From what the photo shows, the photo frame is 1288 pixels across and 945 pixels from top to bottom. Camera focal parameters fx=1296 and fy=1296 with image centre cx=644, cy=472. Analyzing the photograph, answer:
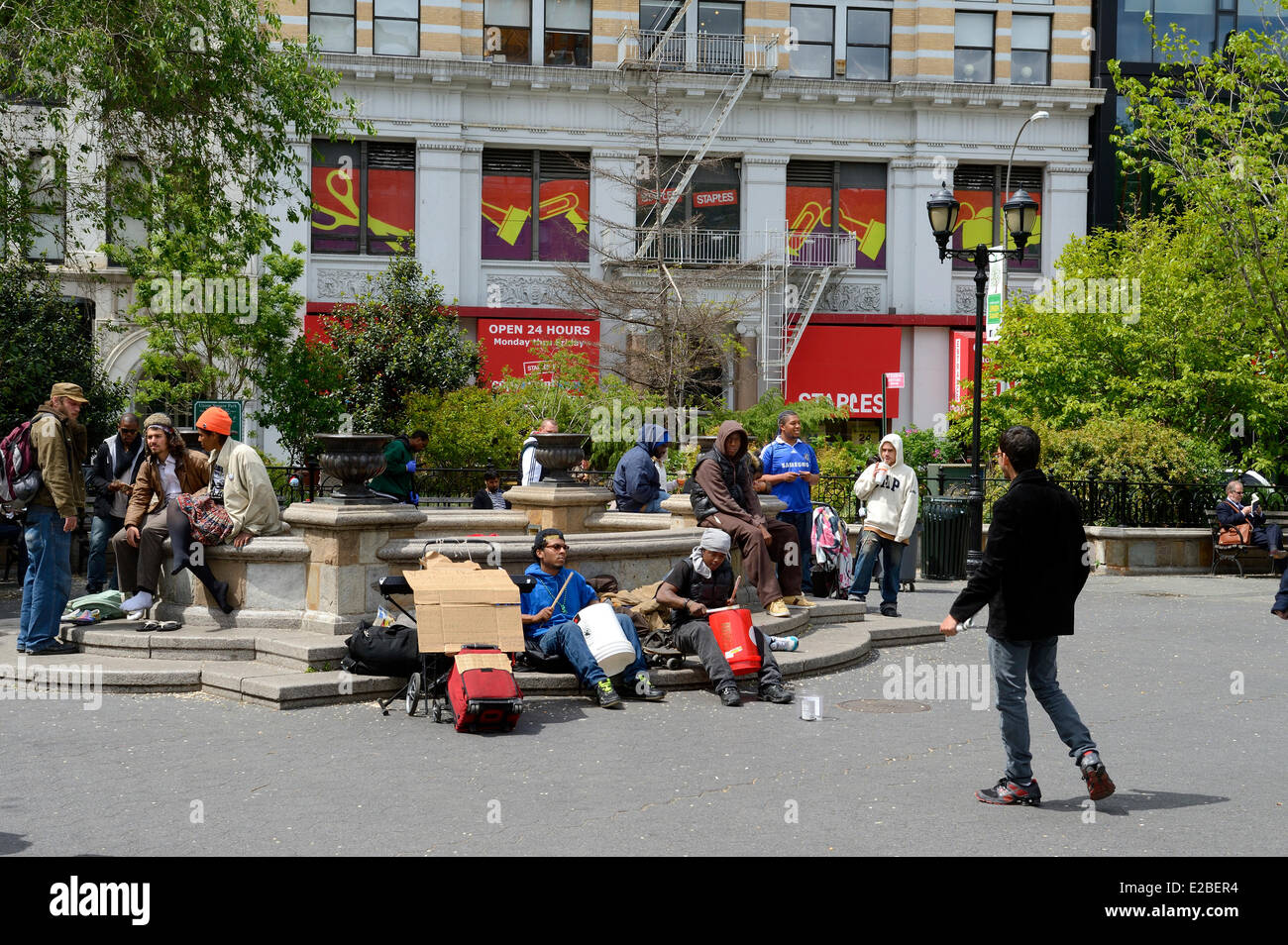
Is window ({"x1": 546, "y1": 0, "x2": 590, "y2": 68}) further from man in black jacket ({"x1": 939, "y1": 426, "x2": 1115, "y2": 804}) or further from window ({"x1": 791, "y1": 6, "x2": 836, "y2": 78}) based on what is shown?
man in black jacket ({"x1": 939, "y1": 426, "x2": 1115, "y2": 804})

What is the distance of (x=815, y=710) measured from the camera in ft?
29.5

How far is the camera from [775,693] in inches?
382

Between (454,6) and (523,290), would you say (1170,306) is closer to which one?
(523,290)

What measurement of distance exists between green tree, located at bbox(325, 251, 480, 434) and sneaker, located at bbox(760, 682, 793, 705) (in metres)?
18.4

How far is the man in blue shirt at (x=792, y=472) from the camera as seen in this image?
13.7 meters

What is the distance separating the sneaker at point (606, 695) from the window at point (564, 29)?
27203 millimetres

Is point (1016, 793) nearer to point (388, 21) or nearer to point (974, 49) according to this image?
point (388, 21)

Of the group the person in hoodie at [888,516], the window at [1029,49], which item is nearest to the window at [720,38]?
the window at [1029,49]

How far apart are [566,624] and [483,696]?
1476 mm

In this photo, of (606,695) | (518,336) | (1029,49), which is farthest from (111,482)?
(1029,49)

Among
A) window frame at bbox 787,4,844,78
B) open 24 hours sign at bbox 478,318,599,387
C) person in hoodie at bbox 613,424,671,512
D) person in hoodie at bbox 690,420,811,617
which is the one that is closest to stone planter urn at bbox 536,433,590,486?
person in hoodie at bbox 613,424,671,512

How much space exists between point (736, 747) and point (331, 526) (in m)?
3.97
